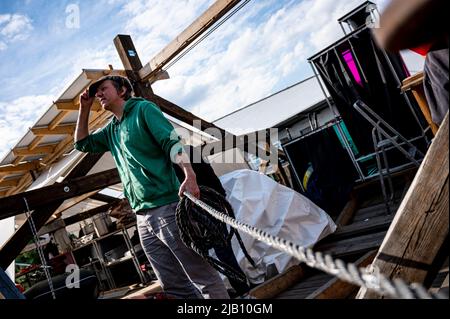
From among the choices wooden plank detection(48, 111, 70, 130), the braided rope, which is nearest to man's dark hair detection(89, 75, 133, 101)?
the braided rope

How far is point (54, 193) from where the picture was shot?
4.28 metres

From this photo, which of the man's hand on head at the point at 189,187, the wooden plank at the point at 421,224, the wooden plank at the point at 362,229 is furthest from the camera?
the wooden plank at the point at 362,229

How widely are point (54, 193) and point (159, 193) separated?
2397mm

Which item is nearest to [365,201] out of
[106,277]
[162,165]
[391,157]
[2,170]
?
[391,157]

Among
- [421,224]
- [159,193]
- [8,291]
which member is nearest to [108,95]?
[159,193]

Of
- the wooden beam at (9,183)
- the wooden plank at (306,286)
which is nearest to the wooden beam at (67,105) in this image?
the wooden plank at (306,286)

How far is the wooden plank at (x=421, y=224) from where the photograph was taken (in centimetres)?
101

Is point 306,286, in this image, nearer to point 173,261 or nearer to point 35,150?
point 173,261

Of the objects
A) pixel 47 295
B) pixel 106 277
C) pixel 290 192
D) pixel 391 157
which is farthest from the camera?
pixel 106 277

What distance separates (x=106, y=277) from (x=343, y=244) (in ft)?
19.0

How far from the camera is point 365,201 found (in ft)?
19.5

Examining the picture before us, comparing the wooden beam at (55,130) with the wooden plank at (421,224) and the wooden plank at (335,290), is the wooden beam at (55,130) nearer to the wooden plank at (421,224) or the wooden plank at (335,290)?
the wooden plank at (335,290)
